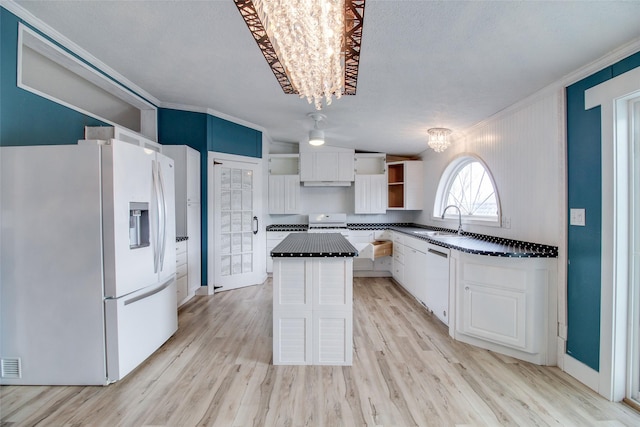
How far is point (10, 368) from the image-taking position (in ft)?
5.86

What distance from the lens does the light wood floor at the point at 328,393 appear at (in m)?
1.54

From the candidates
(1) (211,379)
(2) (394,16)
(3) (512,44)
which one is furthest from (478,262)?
(1) (211,379)

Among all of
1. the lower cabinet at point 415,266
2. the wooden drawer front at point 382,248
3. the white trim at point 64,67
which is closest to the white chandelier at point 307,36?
the white trim at point 64,67

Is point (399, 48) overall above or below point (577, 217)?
above

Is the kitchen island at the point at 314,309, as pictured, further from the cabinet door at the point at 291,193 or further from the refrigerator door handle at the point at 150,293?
the cabinet door at the point at 291,193

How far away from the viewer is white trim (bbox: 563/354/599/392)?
5.86 ft

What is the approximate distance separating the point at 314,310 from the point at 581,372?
1.92m

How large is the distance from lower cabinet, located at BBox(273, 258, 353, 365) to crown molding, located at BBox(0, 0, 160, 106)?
241cm

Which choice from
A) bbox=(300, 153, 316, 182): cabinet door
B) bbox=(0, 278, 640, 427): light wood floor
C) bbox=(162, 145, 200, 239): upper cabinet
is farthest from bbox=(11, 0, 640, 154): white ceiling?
bbox=(0, 278, 640, 427): light wood floor

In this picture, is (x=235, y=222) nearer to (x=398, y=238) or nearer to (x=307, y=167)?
(x=307, y=167)

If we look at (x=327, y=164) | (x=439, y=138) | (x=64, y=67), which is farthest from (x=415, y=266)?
(x=64, y=67)

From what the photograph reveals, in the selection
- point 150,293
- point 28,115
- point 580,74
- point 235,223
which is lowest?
point 150,293

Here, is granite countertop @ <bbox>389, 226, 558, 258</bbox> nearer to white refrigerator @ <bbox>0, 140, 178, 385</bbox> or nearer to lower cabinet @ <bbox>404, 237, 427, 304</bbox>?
lower cabinet @ <bbox>404, 237, 427, 304</bbox>

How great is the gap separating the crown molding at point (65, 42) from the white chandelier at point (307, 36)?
1896 millimetres
